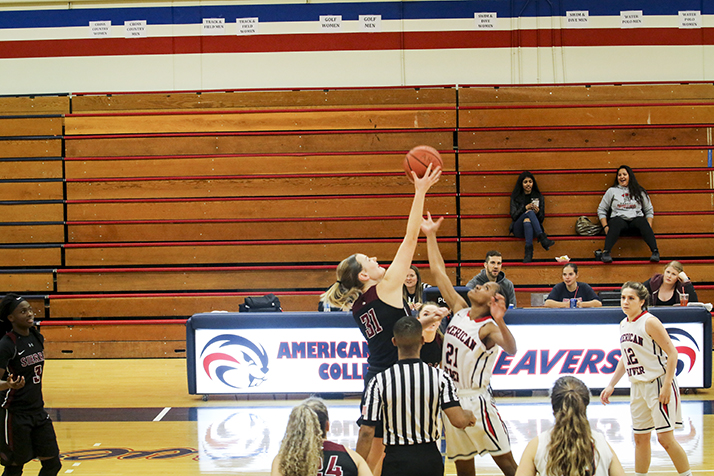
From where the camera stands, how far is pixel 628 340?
4586mm

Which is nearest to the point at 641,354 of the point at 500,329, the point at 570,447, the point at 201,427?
the point at 500,329

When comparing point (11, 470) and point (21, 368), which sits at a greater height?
point (21, 368)

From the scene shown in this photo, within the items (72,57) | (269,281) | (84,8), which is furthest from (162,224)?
(84,8)

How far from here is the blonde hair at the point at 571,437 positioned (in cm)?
262

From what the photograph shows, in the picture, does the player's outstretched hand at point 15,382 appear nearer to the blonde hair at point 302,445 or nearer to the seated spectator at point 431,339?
the blonde hair at point 302,445

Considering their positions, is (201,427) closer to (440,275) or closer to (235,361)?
(235,361)

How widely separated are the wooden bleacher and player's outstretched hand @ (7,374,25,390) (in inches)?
234

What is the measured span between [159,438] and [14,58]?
824 cm

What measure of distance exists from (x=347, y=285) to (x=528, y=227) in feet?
21.7

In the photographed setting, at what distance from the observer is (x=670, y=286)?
25.0ft

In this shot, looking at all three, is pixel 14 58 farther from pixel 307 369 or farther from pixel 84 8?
pixel 307 369

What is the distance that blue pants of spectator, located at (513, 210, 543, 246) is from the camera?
980 centimetres

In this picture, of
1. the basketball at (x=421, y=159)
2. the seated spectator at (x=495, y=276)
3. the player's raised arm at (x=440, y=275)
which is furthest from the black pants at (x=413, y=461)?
the seated spectator at (x=495, y=276)

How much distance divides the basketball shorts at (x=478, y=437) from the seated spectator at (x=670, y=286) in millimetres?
4619
